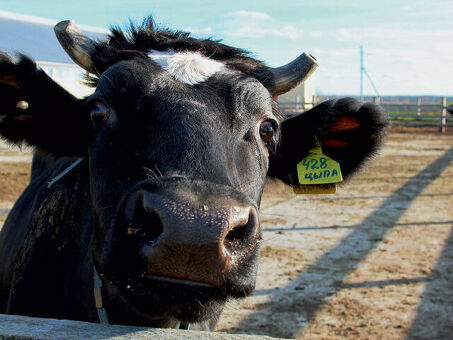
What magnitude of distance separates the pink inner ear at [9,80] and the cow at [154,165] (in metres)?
0.02

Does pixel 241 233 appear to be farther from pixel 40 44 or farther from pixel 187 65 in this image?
pixel 40 44

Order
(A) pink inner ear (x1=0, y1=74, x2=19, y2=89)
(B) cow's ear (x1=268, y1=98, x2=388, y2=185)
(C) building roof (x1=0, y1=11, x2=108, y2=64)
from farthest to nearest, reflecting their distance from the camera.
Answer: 1. (C) building roof (x1=0, y1=11, x2=108, y2=64)
2. (B) cow's ear (x1=268, y1=98, x2=388, y2=185)
3. (A) pink inner ear (x1=0, y1=74, x2=19, y2=89)

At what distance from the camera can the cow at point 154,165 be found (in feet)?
5.37

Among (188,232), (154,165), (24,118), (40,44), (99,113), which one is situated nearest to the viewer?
(188,232)

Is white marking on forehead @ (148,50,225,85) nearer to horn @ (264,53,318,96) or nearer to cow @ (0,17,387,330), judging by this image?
cow @ (0,17,387,330)

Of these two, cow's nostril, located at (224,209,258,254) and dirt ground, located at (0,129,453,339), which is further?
dirt ground, located at (0,129,453,339)

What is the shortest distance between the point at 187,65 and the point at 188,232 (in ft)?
3.79

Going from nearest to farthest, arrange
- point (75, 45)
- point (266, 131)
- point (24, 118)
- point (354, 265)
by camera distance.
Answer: point (266, 131) → point (75, 45) → point (24, 118) → point (354, 265)

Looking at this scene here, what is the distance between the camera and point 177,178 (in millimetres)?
1715

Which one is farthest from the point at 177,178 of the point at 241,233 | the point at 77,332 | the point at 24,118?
the point at 24,118

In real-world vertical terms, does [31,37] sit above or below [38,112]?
below

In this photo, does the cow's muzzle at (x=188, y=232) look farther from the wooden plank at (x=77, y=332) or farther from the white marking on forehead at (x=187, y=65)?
the white marking on forehead at (x=187, y=65)

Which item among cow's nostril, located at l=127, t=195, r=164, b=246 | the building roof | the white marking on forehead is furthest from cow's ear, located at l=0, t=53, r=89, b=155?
the building roof

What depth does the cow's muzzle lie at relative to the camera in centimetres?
154
